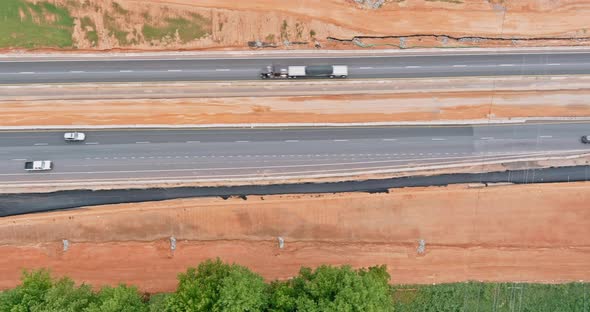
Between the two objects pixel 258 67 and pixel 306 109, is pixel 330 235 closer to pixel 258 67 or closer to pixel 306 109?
pixel 306 109

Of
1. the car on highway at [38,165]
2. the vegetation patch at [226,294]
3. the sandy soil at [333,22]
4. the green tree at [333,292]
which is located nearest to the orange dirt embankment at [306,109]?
the car on highway at [38,165]

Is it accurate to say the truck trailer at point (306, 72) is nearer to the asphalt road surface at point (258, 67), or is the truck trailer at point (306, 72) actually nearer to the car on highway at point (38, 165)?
the asphalt road surface at point (258, 67)

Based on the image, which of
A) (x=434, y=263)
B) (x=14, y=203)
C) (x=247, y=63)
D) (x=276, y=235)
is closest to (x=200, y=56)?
(x=247, y=63)

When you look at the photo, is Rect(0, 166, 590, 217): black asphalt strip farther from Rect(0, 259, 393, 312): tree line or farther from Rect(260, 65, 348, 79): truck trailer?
Rect(260, 65, 348, 79): truck trailer

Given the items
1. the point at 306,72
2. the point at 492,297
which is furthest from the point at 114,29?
the point at 492,297

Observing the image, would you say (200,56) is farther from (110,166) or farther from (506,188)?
(506,188)
